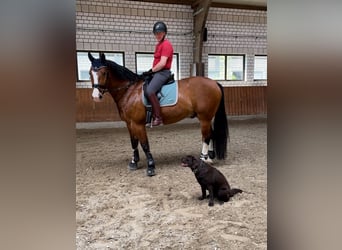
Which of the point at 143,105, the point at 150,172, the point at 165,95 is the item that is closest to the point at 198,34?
the point at 165,95

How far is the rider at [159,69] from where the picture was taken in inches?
125

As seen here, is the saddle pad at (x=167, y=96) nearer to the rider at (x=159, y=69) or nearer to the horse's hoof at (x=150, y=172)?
the rider at (x=159, y=69)

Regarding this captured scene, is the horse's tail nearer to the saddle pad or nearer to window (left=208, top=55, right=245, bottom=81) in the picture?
the saddle pad

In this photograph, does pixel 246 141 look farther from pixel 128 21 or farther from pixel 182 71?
pixel 128 21

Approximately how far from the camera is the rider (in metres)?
3.18

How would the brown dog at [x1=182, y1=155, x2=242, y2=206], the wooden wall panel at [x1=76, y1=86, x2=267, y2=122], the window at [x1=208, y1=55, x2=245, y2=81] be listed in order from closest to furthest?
the brown dog at [x1=182, y1=155, x2=242, y2=206] < the wooden wall panel at [x1=76, y1=86, x2=267, y2=122] < the window at [x1=208, y1=55, x2=245, y2=81]

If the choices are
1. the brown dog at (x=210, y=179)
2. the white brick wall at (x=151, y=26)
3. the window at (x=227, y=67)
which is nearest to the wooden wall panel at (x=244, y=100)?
the white brick wall at (x=151, y=26)

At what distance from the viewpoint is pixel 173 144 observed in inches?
196

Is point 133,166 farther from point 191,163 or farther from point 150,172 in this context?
point 191,163

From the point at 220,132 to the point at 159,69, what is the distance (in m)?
1.05

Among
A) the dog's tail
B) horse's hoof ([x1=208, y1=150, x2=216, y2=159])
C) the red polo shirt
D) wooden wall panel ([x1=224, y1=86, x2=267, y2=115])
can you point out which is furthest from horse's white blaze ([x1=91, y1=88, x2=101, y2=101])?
wooden wall panel ([x1=224, y1=86, x2=267, y2=115])

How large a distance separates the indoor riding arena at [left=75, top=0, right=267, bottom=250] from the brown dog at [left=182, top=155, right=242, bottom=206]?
74mm

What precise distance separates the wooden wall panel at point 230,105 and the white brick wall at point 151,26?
1.18 feet
